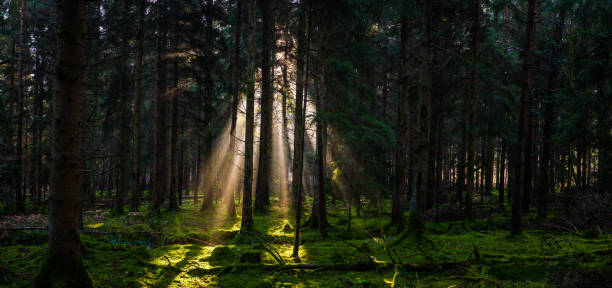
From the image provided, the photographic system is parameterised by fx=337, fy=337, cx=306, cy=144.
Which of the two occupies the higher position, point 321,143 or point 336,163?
point 321,143

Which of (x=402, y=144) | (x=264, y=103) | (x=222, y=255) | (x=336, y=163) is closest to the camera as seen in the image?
(x=222, y=255)

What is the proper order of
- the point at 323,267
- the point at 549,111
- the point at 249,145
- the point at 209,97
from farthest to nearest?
the point at 209,97
the point at 549,111
the point at 249,145
the point at 323,267

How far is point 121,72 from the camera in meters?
16.7

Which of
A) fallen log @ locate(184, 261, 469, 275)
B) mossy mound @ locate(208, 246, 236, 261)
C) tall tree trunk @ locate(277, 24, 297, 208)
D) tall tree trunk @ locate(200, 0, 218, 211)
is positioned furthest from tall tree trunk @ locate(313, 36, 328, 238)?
tall tree trunk @ locate(200, 0, 218, 211)

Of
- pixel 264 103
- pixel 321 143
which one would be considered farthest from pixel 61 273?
pixel 264 103

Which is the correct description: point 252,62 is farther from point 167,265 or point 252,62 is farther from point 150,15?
point 150,15

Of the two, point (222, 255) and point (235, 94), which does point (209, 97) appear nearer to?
point (235, 94)

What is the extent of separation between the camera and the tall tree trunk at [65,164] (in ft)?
14.9

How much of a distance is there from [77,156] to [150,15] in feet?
52.0

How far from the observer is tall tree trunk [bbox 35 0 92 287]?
14.9 ft

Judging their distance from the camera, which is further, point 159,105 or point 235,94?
point 159,105

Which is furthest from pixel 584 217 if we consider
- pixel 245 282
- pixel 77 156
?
pixel 77 156

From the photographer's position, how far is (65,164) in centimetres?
458

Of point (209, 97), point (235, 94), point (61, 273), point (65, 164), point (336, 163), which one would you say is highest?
point (209, 97)
